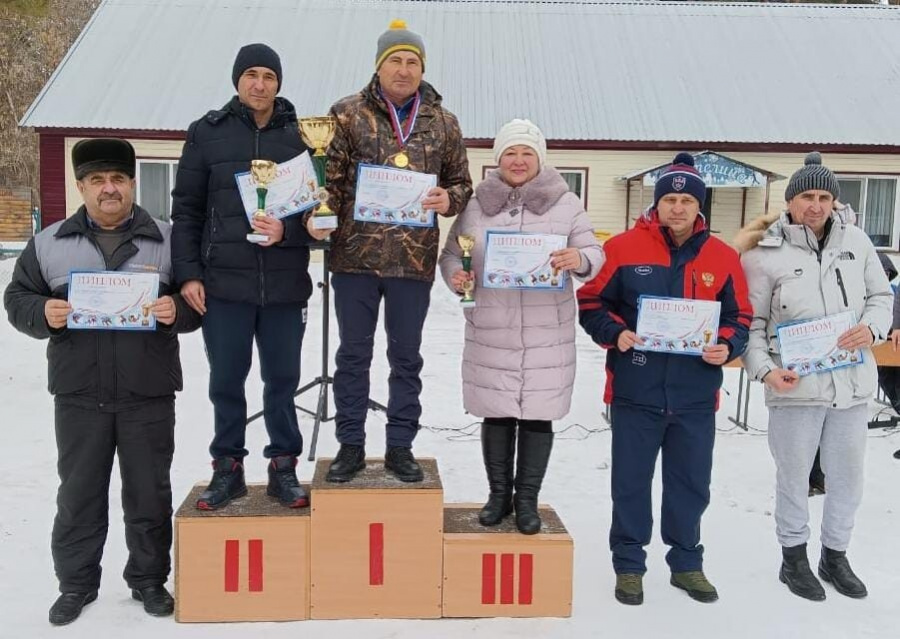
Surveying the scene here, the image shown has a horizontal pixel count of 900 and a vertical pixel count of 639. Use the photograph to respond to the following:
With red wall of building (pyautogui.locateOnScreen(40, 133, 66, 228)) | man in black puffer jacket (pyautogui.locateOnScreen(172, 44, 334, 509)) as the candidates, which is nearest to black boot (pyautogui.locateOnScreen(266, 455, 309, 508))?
man in black puffer jacket (pyautogui.locateOnScreen(172, 44, 334, 509))

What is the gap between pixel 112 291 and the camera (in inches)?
124

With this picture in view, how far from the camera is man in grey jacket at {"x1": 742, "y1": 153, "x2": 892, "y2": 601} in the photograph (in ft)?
11.9

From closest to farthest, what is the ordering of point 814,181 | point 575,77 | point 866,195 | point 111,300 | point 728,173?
1. point 111,300
2. point 814,181
3. point 728,173
4. point 866,195
5. point 575,77

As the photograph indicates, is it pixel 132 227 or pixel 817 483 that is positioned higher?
pixel 132 227

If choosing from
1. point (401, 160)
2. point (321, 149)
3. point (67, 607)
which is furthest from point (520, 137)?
point (67, 607)

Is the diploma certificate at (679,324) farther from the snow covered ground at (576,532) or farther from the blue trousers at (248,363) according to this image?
the blue trousers at (248,363)

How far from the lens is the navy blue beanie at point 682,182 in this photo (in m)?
3.45

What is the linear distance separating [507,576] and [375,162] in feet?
6.04

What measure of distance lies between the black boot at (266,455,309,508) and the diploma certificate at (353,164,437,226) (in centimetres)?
113

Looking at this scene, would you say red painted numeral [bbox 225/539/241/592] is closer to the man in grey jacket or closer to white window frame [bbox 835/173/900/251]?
the man in grey jacket

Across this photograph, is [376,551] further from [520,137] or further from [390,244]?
[520,137]

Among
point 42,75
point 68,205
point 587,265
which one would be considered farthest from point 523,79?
point 42,75

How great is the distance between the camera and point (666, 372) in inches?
137

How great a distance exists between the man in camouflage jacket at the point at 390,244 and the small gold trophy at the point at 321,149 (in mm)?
112
